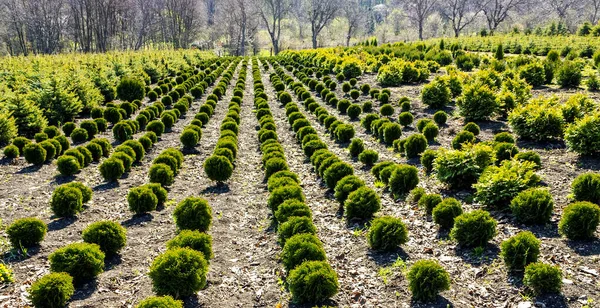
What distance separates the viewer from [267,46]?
358ft

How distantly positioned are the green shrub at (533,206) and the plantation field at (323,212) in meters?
0.03

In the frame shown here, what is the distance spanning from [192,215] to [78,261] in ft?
7.00

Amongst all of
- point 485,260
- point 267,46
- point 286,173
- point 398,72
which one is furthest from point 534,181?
point 267,46

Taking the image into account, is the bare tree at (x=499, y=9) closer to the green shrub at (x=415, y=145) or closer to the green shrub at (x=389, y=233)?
the green shrub at (x=415, y=145)

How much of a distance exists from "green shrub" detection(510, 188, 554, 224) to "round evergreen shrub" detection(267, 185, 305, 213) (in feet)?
13.1

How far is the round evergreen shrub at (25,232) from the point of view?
703 centimetres

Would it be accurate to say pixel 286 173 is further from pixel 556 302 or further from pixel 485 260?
pixel 556 302

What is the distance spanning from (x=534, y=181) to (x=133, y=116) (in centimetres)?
1734

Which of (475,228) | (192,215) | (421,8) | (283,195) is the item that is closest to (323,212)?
(283,195)

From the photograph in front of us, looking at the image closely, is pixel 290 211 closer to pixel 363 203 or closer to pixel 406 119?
pixel 363 203

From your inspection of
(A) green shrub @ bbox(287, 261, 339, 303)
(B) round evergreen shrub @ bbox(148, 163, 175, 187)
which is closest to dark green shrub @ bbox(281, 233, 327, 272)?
(A) green shrub @ bbox(287, 261, 339, 303)

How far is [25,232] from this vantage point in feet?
23.2

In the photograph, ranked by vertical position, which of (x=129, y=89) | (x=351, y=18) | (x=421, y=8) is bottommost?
(x=129, y=89)

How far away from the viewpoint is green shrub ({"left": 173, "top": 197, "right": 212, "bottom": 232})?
778 centimetres
